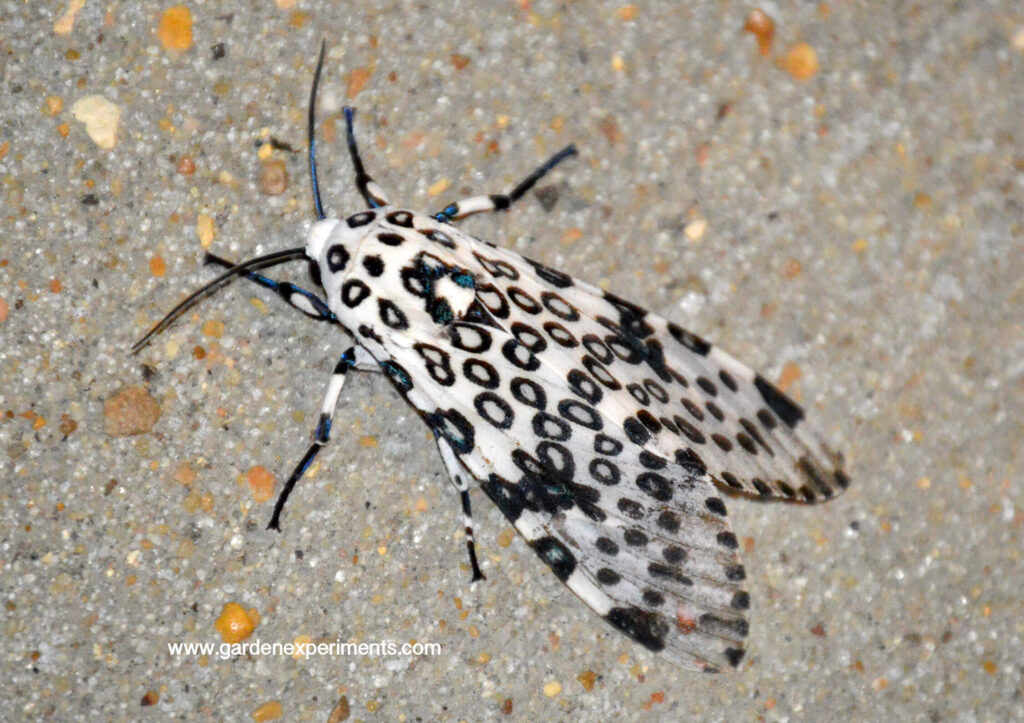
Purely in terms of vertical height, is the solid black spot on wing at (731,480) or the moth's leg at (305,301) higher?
the solid black spot on wing at (731,480)

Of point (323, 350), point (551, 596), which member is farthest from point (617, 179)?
point (551, 596)

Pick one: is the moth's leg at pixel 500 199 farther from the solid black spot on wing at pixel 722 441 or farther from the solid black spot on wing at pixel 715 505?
the solid black spot on wing at pixel 715 505

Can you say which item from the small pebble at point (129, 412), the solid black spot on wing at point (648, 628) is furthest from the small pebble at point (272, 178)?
the solid black spot on wing at point (648, 628)

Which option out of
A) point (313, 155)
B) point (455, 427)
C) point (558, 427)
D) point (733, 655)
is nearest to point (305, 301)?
point (313, 155)

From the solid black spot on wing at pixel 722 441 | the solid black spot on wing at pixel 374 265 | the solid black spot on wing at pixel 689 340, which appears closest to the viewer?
the solid black spot on wing at pixel 374 265

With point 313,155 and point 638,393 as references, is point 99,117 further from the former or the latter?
point 638,393

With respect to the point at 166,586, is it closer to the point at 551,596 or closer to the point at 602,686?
the point at 551,596
